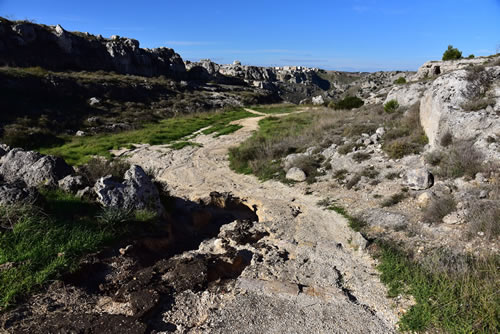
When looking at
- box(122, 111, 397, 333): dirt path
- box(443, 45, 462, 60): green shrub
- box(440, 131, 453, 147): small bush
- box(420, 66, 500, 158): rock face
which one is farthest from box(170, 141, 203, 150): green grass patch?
box(443, 45, 462, 60): green shrub

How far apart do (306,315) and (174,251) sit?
A: 9.62 ft

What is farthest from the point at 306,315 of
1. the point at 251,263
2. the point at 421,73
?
the point at 421,73

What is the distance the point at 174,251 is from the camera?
5812 millimetres

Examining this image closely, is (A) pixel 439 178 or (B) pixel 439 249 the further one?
(A) pixel 439 178

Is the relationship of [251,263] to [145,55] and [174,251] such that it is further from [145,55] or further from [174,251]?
[145,55]

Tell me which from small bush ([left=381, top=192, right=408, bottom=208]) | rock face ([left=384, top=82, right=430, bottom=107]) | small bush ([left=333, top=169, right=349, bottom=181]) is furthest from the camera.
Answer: rock face ([left=384, top=82, right=430, bottom=107])

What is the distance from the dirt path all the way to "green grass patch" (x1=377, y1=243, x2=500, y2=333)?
0.30m

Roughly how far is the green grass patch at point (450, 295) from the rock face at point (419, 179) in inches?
133

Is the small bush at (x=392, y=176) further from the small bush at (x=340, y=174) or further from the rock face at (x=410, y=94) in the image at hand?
the rock face at (x=410, y=94)

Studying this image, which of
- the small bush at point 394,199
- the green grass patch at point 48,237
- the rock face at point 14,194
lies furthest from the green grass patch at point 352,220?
the rock face at point 14,194

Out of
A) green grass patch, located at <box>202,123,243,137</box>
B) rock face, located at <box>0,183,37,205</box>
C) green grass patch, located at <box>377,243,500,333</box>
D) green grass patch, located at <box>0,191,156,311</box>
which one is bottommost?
green grass patch, located at <box>202,123,243,137</box>

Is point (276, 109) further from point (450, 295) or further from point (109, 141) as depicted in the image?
point (450, 295)

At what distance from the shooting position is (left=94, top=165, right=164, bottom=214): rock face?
5.82 m

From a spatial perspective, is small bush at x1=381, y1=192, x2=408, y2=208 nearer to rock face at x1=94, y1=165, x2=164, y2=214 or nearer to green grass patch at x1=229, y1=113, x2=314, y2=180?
green grass patch at x1=229, y1=113, x2=314, y2=180
